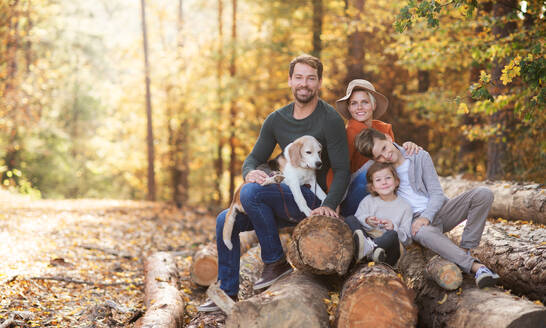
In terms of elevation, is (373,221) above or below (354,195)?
below

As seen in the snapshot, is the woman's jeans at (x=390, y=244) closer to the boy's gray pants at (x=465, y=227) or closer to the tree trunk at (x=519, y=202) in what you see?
the boy's gray pants at (x=465, y=227)

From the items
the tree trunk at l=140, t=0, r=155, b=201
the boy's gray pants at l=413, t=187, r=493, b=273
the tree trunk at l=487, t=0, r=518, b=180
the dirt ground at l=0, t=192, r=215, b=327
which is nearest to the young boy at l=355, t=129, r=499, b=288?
the boy's gray pants at l=413, t=187, r=493, b=273

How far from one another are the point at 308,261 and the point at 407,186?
4.42 ft

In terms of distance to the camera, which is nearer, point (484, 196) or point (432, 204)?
point (484, 196)

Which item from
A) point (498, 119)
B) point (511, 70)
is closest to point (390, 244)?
point (511, 70)

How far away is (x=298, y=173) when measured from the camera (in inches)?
162

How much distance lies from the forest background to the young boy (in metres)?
4.29

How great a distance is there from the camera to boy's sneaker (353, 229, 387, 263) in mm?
3602

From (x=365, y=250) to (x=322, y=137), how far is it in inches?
45.6

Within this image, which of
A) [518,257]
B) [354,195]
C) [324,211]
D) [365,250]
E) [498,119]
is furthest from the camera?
[498,119]

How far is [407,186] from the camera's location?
14.0ft

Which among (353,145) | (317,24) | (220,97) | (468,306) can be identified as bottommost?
(468,306)

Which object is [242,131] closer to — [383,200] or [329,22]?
[329,22]

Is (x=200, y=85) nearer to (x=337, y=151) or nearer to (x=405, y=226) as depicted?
(x=337, y=151)
